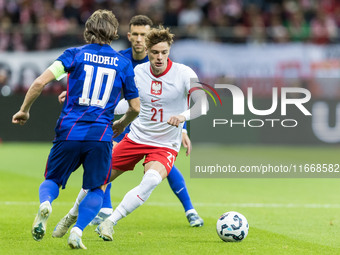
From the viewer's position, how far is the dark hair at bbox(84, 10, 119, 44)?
6.09 metres

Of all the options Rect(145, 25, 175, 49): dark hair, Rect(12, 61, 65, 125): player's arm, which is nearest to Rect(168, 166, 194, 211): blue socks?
Rect(145, 25, 175, 49): dark hair

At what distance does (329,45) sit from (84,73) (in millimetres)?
13605

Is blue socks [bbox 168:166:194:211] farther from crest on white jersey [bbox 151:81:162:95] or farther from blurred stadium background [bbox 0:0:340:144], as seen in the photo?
blurred stadium background [bbox 0:0:340:144]

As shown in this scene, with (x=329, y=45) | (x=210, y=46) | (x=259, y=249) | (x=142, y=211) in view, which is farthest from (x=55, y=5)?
(x=259, y=249)

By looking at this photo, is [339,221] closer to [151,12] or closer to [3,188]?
[3,188]

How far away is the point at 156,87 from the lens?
7.39 m

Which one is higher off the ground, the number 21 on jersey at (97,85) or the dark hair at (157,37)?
the dark hair at (157,37)

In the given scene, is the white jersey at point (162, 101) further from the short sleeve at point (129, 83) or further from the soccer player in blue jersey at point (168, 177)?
the short sleeve at point (129, 83)

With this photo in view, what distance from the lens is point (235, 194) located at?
35.0ft

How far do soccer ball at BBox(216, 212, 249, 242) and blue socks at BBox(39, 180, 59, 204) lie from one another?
171 cm

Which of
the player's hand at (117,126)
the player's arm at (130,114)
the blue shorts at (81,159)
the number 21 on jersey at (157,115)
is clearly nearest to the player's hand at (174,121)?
the player's arm at (130,114)

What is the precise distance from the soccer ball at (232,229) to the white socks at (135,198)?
78 cm

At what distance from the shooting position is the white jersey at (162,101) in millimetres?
7364

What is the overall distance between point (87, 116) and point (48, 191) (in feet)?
2.46
